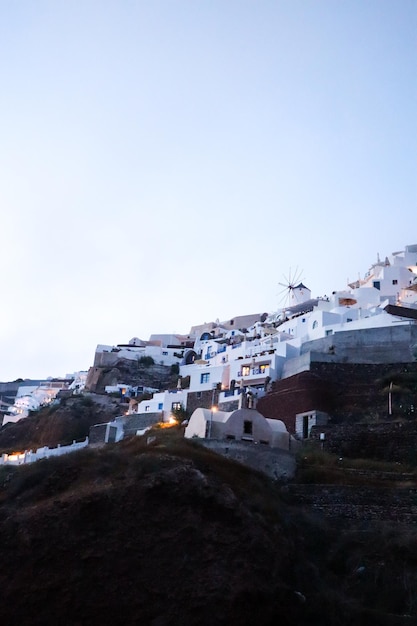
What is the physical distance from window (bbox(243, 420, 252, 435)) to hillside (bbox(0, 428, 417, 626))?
749 cm

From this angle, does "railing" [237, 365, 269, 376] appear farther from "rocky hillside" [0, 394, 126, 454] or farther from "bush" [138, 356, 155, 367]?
"bush" [138, 356, 155, 367]

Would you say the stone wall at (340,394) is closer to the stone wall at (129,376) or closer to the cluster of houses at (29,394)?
the stone wall at (129,376)

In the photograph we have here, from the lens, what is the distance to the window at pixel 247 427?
94.9 feet

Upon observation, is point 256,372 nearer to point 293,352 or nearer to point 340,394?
point 293,352

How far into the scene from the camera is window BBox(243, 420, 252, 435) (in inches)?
1139

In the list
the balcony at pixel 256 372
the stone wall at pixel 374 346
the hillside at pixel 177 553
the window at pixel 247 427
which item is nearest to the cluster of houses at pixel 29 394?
the balcony at pixel 256 372

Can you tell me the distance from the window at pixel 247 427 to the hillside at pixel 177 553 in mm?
7488

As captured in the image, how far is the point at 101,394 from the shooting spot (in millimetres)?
54812

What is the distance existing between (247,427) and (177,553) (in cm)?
1202

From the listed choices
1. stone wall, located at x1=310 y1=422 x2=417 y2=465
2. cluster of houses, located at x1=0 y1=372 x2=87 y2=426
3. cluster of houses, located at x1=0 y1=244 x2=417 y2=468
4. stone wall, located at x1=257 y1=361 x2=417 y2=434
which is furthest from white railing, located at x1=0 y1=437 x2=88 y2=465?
stone wall, located at x1=310 y1=422 x2=417 y2=465

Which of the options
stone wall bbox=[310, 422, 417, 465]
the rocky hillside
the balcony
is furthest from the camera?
the rocky hillside

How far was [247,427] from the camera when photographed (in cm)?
2903

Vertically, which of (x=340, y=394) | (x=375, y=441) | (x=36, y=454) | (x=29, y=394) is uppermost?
(x=29, y=394)

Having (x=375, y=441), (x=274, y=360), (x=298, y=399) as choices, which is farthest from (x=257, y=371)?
(x=375, y=441)
